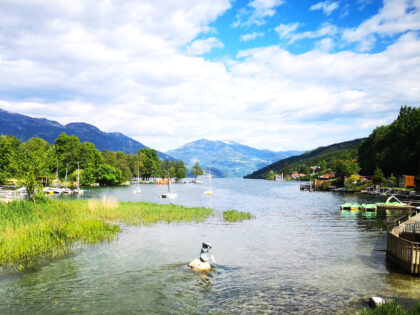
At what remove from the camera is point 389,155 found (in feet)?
403

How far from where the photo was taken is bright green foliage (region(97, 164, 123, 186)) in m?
160

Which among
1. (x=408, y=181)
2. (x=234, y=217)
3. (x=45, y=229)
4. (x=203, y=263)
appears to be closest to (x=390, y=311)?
(x=203, y=263)

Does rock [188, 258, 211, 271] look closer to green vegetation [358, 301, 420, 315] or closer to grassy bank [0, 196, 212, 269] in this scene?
green vegetation [358, 301, 420, 315]

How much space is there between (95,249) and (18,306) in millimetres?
11949

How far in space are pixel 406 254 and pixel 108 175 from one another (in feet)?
509

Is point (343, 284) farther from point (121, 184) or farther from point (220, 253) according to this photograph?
point (121, 184)

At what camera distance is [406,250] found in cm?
2109

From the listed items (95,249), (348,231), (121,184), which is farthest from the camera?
(121,184)

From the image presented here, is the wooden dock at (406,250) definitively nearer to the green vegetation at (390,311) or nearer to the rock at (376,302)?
the rock at (376,302)

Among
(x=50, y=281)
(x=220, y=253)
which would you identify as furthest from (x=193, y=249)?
(x=50, y=281)

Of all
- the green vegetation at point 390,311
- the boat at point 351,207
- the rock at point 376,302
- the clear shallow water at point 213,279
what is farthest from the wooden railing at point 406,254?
the boat at point 351,207

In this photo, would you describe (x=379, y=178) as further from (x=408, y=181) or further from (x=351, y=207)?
(x=351, y=207)

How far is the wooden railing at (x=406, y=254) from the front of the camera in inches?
800

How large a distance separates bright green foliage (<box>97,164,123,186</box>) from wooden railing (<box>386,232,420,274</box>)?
152585 mm
